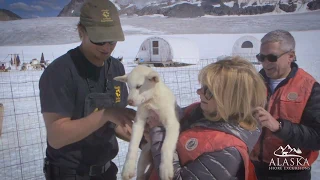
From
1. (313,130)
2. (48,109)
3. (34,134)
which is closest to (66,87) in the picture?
(48,109)

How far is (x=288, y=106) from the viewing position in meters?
1.91

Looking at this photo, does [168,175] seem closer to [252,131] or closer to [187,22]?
[252,131]

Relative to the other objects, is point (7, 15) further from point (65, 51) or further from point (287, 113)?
point (287, 113)

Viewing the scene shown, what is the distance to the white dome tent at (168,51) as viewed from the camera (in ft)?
46.8

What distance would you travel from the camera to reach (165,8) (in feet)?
43.9

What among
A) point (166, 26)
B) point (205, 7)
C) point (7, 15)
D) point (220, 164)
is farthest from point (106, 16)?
point (166, 26)

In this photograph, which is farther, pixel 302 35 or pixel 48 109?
pixel 302 35

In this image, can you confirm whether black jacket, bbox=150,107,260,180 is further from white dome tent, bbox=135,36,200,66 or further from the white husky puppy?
white dome tent, bbox=135,36,200,66

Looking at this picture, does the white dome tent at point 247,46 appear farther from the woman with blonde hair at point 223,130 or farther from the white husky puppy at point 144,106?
the woman with blonde hair at point 223,130

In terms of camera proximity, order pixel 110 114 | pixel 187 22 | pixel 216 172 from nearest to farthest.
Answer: pixel 216 172
pixel 110 114
pixel 187 22

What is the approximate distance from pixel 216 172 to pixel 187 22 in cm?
1392

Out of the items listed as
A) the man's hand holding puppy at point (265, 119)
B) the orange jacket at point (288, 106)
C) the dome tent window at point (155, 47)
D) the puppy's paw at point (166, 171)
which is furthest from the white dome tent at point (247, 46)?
→ the puppy's paw at point (166, 171)

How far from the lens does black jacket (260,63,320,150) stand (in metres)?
1.76

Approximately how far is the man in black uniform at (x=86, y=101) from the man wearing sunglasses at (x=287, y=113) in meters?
1.02
